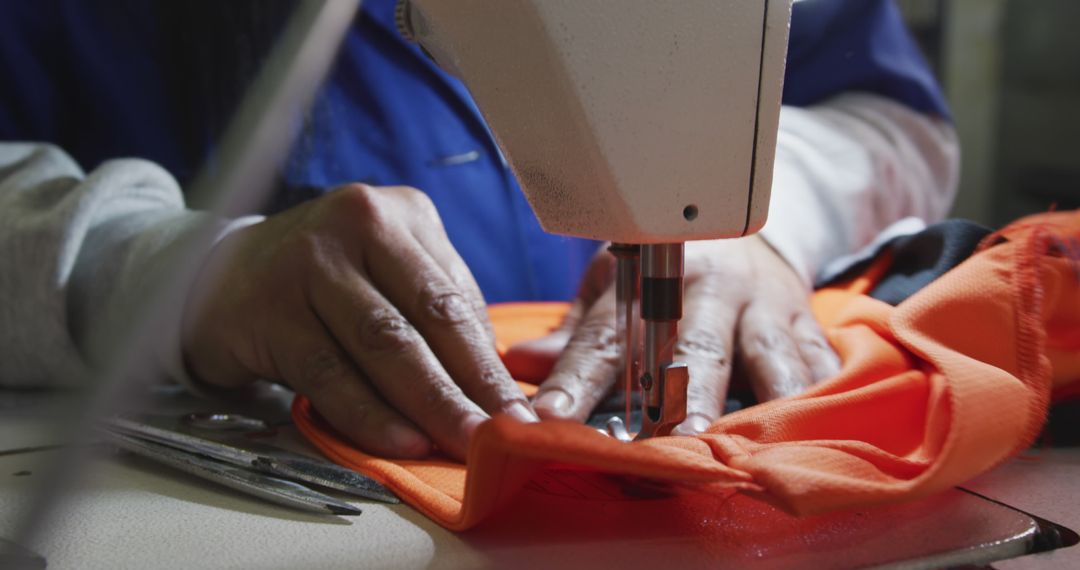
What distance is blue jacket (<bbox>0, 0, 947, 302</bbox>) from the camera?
1.25 m

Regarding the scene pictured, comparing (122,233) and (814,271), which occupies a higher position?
(122,233)

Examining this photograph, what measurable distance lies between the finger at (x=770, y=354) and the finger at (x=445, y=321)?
0.19m

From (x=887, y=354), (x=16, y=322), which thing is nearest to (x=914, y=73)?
(x=887, y=354)

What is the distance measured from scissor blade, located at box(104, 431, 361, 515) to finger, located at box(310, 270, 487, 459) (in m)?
0.11

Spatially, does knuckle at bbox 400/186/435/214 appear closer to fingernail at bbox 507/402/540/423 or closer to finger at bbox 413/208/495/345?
finger at bbox 413/208/495/345

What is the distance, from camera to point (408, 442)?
672 millimetres

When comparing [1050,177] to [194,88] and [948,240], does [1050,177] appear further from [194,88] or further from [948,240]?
[194,88]

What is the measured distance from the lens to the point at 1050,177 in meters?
2.49

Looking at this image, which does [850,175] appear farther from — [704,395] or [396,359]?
[396,359]

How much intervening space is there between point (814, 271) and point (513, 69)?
2.00 feet

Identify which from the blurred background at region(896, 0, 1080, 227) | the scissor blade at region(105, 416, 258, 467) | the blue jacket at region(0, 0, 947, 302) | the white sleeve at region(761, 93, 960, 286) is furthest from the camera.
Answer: the blurred background at region(896, 0, 1080, 227)

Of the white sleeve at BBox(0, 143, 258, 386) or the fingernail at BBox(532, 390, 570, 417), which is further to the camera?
the white sleeve at BBox(0, 143, 258, 386)

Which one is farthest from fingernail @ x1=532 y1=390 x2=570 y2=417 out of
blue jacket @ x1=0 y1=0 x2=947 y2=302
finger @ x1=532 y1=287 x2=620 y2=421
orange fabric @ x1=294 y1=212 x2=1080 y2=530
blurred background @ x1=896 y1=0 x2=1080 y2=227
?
blurred background @ x1=896 y1=0 x2=1080 y2=227

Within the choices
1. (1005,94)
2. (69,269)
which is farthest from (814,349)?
(1005,94)
